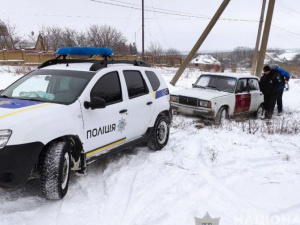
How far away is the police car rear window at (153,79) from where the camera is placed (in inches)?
221

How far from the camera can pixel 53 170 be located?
10.9 feet

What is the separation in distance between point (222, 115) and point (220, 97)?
1.91ft

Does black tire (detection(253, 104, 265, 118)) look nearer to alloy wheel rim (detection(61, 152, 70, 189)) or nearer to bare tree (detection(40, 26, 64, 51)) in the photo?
alloy wheel rim (detection(61, 152, 70, 189))

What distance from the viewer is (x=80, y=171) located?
391 cm

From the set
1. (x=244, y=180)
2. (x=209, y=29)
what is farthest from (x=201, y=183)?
(x=209, y=29)

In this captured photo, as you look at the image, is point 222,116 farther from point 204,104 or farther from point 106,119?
point 106,119

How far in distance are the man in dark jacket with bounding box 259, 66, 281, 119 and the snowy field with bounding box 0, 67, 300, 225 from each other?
4633 millimetres

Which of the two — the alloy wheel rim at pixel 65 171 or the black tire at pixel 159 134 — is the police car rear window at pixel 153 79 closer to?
the black tire at pixel 159 134

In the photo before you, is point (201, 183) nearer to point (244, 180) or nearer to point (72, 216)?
point (244, 180)

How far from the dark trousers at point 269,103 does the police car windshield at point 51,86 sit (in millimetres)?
7794

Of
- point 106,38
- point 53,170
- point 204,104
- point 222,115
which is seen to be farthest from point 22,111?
point 106,38

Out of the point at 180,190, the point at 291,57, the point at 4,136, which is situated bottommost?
the point at 291,57

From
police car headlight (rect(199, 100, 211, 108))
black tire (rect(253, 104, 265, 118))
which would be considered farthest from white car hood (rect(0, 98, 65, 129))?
black tire (rect(253, 104, 265, 118))

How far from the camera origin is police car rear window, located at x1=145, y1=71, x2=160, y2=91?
221 inches
